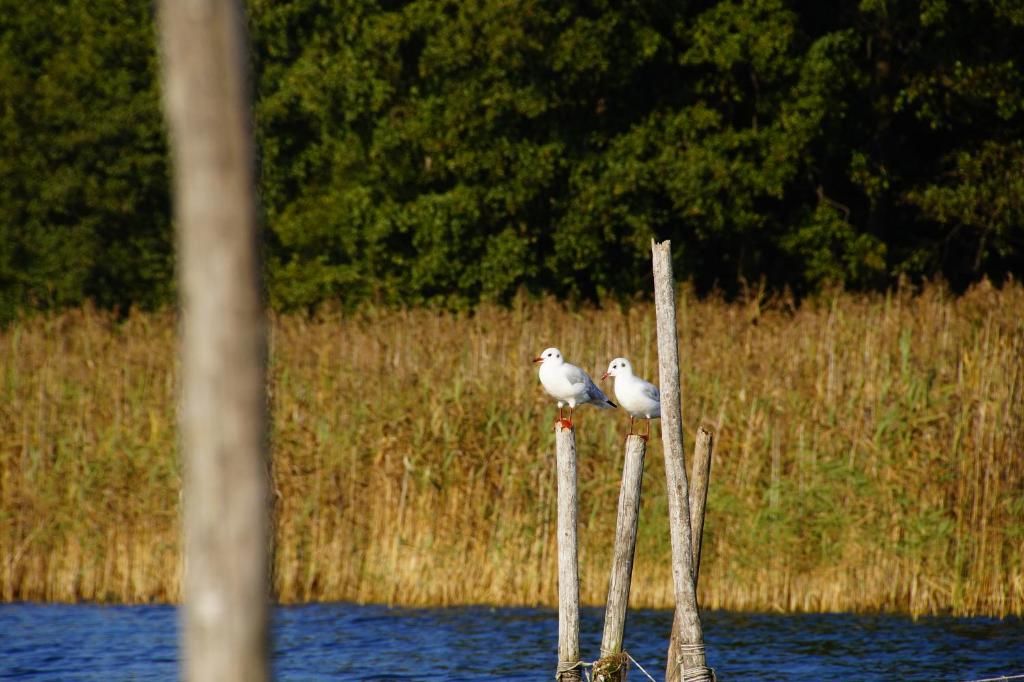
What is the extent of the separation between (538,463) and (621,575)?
518cm

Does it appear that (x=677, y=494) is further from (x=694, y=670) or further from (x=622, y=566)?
(x=694, y=670)

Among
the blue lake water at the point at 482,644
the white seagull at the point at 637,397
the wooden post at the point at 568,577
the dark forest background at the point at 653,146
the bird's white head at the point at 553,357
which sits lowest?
the blue lake water at the point at 482,644

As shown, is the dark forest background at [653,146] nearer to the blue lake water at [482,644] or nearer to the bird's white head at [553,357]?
the blue lake water at [482,644]

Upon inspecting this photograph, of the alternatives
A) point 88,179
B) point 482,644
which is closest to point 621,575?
point 482,644

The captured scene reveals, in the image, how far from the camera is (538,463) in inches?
606

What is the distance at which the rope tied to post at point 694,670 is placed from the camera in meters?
9.48

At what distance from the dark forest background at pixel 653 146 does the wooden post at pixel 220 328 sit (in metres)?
22.8

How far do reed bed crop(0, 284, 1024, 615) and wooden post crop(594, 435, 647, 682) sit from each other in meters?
4.88

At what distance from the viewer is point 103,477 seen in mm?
16469

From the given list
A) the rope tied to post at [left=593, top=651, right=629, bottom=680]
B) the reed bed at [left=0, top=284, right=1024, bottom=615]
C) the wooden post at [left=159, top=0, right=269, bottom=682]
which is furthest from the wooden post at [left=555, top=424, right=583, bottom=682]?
the wooden post at [left=159, top=0, right=269, bottom=682]

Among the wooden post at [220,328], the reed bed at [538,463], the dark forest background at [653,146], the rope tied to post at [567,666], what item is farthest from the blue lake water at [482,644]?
the dark forest background at [653,146]

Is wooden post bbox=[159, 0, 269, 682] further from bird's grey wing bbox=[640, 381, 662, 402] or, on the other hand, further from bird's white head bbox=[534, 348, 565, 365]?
bird's white head bbox=[534, 348, 565, 365]

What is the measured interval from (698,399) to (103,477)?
19.0 feet

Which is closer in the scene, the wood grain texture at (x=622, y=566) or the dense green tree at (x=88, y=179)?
the wood grain texture at (x=622, y=566)
